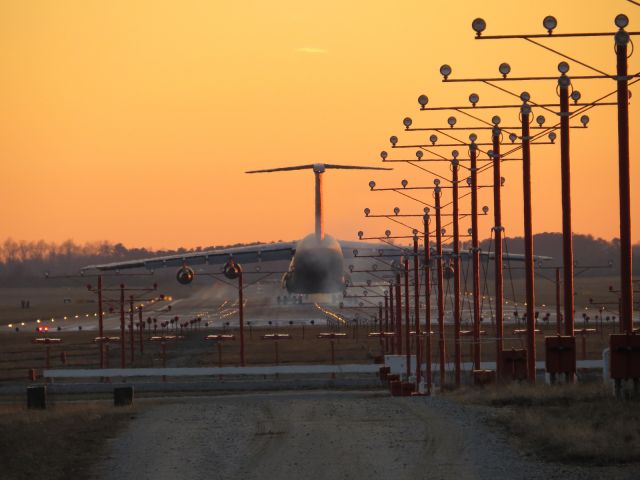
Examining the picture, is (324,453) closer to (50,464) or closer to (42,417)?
(50,464)

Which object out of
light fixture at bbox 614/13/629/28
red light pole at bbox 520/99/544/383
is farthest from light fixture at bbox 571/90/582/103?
light fixture at bbox 614/13/629/28

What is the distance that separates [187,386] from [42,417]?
1050 inches

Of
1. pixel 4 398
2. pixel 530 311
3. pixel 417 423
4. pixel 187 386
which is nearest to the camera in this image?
pixel 417 423

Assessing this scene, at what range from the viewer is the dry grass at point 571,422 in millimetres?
19516

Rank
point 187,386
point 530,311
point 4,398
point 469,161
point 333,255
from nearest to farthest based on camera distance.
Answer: point 530,311 < point 469,161 < point 4,398 < point 187,386 < point 333,255

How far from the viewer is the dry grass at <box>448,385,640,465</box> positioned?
64.0 feet

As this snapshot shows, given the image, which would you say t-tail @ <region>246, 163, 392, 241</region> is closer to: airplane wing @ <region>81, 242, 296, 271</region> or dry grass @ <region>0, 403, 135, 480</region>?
airplane wing @ <region>81, 242, 296, 271</region>

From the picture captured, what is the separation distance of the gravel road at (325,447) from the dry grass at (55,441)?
0.45 meters

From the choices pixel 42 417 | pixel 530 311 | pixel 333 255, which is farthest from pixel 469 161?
pixel 333 255

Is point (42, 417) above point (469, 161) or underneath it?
underneath

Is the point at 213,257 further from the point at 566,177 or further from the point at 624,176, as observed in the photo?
the point at 624,176

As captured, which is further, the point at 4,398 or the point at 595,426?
Result: the point at 4,398

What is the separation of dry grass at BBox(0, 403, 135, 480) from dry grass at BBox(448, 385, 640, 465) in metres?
6.24

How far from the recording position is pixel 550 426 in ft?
73.2
